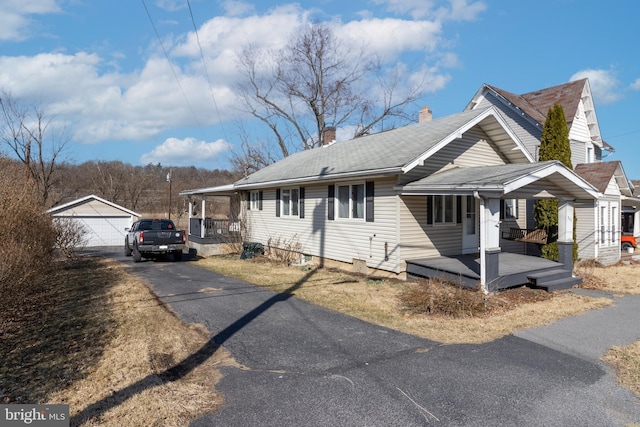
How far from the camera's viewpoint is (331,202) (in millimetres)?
13125

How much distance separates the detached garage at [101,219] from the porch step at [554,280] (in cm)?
2575

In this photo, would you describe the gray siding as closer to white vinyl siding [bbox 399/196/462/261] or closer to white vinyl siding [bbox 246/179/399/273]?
white vinyl siding [bbox 399/196/462/261]

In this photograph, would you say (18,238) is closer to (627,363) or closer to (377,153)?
(377,153)

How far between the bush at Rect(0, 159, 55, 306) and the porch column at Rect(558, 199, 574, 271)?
12.6 meters

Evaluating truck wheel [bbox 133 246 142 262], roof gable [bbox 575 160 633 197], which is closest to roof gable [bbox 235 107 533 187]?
roof gable [bbox 575 160 633 197]

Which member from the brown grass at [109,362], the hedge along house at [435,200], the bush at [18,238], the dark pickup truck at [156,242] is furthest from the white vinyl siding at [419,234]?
the dark pickup truck at [156,242]

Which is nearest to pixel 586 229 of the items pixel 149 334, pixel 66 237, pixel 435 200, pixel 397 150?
pixel 435 200

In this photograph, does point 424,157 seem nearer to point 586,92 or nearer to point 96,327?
point 96,327

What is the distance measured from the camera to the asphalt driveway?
3730 mm

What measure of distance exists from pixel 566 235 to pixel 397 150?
5187 millimetres

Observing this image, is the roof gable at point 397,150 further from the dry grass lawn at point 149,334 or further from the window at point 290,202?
the dry grass lawn at point 149,334

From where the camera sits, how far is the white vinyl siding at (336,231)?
36.3 ft

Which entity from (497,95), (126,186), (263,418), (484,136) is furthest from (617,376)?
(126,186)

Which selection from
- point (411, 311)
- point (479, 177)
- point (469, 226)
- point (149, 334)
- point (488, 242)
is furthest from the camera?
point (469, 226)
